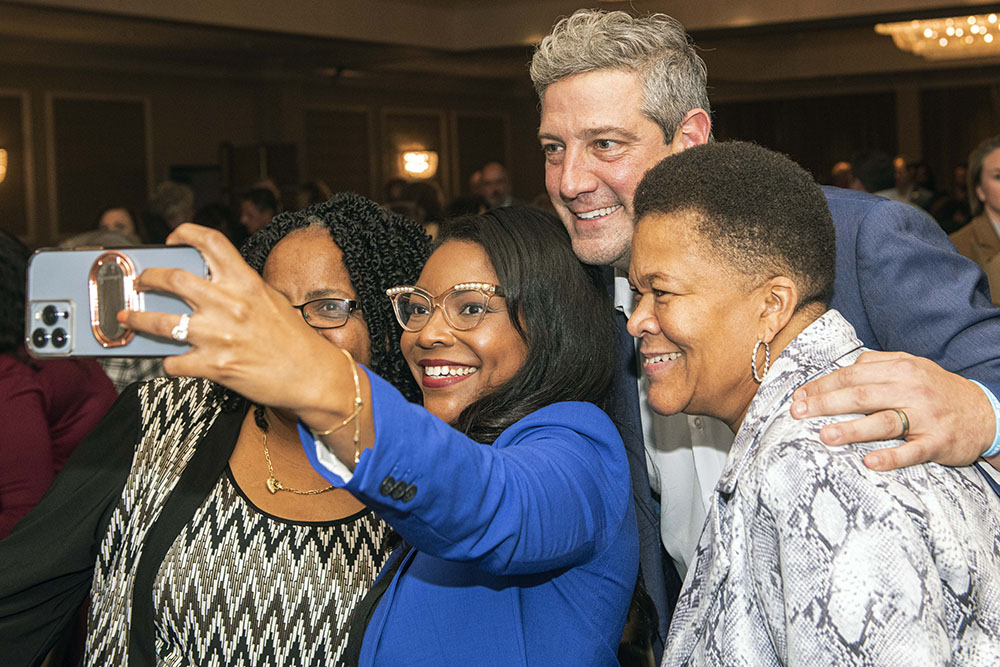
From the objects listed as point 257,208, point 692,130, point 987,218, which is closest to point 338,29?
point 257,208

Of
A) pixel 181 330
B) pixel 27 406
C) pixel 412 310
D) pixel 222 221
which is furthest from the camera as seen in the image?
pixel 222 221

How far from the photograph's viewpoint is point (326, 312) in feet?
5.68

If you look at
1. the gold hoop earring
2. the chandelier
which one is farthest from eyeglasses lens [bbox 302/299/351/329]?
the chandelier

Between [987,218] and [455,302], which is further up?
[987,218]

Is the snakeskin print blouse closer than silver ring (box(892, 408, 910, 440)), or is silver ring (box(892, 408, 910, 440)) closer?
the snakeskin print blouse

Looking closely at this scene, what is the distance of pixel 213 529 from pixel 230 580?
0.09m

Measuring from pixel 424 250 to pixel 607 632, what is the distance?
0.86 metres

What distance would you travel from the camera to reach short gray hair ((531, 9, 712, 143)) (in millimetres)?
1772

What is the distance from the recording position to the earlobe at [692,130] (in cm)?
183

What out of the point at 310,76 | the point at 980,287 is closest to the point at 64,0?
the point at 310,76

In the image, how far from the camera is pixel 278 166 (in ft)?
36.7

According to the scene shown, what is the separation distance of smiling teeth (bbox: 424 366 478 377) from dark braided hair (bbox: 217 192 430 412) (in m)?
0.18

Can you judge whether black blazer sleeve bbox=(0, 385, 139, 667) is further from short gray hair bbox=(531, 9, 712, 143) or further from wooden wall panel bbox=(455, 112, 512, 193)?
wooden wall panel bbox=(455, 112, 512, 193)

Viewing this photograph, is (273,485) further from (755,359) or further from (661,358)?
(755,359)
